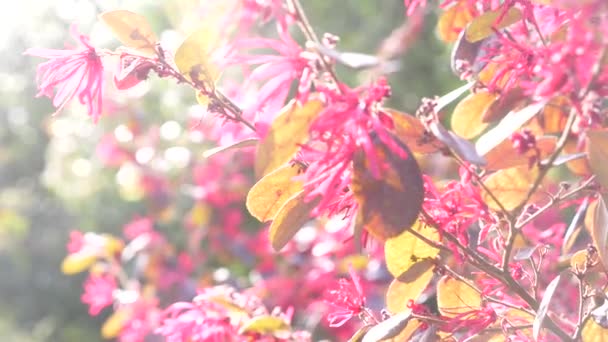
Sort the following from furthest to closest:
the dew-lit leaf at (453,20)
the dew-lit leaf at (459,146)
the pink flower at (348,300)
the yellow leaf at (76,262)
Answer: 1. the yellow leaf at (76,262)
2. the dew-lit leaf at (453,20)
3. the pink flower at (348,300)
4. the dew-lit leaf at (459,146)

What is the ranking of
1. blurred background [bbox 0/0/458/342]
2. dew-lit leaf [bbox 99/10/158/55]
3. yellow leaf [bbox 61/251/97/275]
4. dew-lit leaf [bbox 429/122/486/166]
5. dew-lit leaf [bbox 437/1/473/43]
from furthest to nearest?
blurred background [bbox 0/0/458/342], yellow leaf [bbox 61/251/97/275], dew-lit leaf [bbox 437/1/473/43], dew-lit leaf [bbox 99/10/158/55], dew-lit leaf [bbox 429/122/486/166]

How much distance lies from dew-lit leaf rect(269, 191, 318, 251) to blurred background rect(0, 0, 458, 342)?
1.97 meters

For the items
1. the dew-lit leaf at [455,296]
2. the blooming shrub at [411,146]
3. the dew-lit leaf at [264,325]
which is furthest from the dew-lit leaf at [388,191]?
the dew-lit leaf at [264,325]

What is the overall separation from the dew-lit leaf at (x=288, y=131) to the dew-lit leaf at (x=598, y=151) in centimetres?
20

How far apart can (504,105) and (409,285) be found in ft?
0.61

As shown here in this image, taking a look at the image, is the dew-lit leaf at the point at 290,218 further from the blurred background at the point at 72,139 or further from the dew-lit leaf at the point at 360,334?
the blurred background at the point at 72,139

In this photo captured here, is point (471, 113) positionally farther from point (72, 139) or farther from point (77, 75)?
point (72, 139)

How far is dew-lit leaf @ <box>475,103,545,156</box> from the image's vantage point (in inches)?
23.8

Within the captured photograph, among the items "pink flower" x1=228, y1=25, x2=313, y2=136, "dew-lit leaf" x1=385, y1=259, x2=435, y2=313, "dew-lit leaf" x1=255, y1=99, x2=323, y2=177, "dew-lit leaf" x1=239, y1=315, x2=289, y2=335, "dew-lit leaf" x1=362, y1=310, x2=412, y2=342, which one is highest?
"pink flower" x1=228, y1=25, x2=313, y2=136

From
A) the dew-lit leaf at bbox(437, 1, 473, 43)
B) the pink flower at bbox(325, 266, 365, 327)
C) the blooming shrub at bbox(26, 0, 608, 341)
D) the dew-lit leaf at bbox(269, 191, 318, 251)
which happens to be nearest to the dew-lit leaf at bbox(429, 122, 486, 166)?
the blooming shrub at bbox(26, 0, 608, 341)

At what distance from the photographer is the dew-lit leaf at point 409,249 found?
774 millimetres

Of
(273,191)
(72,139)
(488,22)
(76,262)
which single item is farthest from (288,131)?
(72,139)

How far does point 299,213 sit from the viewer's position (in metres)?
0.68

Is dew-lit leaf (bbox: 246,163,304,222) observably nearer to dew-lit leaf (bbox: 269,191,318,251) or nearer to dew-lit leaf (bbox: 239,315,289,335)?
dew-lit leaf (bbox: 269,191,318,251)
